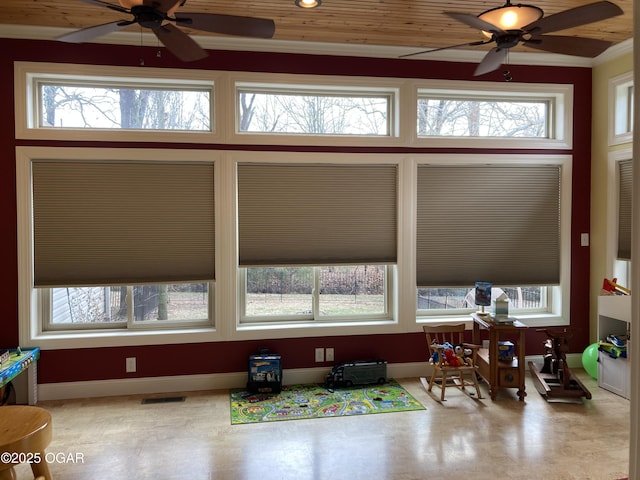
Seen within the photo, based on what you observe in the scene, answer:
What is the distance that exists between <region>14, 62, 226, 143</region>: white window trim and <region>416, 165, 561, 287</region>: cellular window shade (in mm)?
2128

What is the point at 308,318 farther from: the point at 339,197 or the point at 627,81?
the point at 627,81

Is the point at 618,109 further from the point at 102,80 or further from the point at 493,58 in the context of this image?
the point at 102,80

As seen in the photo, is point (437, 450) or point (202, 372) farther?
point (202, 372)

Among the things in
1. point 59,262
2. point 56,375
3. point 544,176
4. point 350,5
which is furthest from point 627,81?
point 56,375

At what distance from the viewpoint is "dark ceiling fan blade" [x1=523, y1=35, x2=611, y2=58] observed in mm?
2770

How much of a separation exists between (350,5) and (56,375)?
394cm

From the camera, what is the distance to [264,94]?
14.0 ft

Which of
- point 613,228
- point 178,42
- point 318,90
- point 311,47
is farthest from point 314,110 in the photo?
point 613,228

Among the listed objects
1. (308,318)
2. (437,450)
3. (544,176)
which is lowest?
(437,450)

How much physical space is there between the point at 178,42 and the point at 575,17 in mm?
2218

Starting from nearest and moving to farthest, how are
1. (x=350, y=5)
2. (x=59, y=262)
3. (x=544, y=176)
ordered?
(x=350, y=5) → (x=59, y=262) → (x=544, y=176)

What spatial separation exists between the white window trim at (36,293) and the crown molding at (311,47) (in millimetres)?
952

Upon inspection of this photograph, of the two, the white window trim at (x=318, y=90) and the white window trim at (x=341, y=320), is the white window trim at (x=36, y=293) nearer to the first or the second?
the white window trim at (x=341, y=320)

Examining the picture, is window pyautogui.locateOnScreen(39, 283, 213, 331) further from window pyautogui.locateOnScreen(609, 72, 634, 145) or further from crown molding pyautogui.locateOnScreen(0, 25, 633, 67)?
window pyautogui.locateOnScreen(609, 72, 634, 145)
